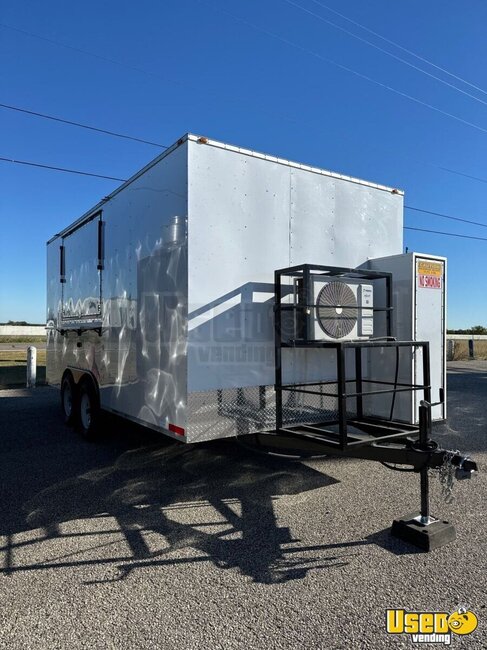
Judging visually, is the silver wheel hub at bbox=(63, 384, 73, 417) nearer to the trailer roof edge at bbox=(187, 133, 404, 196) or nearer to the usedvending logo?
the trailer roof edge at bbox=(187, 133, 404, 196)

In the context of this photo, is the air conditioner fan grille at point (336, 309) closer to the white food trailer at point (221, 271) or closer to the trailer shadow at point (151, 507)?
the white food trailer at point (221, 271)

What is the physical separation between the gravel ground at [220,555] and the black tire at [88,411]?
2.06 ft

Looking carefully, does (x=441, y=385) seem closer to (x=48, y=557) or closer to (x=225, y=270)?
(x=225, y=270)

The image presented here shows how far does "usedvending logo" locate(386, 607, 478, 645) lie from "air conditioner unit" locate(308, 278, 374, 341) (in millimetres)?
2053

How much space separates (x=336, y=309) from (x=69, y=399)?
4.83 m

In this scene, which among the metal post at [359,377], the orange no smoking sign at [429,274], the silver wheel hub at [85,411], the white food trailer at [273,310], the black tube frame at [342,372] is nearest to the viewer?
the black tube frame at [342,372]

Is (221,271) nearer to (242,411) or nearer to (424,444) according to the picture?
(242,411)

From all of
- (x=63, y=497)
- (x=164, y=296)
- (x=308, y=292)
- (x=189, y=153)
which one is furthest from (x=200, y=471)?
(x=189, y=153)

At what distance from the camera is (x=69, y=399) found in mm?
7211

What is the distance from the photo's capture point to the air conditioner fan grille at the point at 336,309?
13.1 feet

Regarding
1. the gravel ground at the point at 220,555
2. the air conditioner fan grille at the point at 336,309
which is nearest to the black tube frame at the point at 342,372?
the air conditioner fan grille at the point at 336,309

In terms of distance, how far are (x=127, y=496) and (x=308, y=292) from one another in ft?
8.01

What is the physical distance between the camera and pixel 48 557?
316cm

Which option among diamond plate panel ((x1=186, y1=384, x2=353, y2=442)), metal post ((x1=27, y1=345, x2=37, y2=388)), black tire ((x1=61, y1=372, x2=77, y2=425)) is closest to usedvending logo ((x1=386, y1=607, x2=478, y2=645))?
diamond plate panel ((x1=186, y1=384, x2=353, y2=442))
